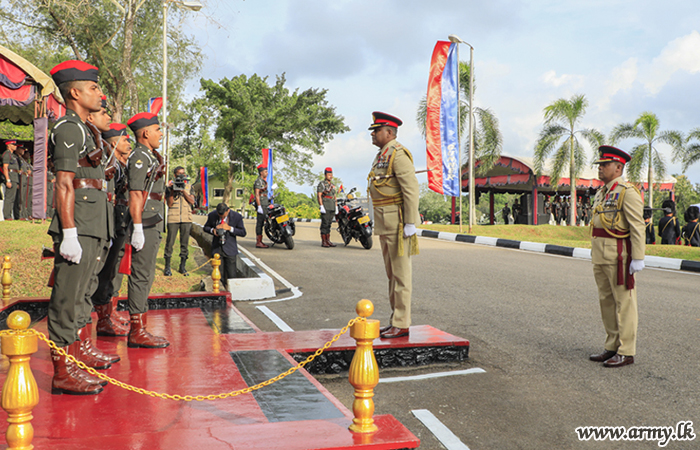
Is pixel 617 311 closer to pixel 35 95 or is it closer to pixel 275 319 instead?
pixel 275 319

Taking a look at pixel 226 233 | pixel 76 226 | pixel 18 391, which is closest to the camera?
pixel 18 391

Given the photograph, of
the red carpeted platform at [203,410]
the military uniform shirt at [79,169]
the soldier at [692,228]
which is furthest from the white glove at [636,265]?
the soldier at [692,228]

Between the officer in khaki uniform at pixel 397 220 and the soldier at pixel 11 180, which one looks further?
the soldier at pixel 11 180

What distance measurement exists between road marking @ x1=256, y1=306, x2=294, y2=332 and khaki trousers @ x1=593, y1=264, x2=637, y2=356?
325cm

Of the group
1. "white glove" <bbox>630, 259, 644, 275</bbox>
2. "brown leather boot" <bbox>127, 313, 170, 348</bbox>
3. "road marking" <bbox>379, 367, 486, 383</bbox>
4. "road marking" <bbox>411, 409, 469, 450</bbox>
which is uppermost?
"white glove" <bbox>630, 259, 644, 275</bbox>

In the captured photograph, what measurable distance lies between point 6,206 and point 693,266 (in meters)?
17.1

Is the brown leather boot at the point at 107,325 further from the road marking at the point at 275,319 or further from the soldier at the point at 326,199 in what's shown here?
the soldier at the point at 326,199

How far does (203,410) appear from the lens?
3.08 m

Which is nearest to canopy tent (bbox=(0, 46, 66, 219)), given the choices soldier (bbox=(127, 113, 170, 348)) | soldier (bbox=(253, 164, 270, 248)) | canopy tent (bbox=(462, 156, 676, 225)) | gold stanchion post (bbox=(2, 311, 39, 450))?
soldier (bbox=(127, 113, 170, 348))

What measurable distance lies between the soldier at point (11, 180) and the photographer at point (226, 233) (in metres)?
7.63

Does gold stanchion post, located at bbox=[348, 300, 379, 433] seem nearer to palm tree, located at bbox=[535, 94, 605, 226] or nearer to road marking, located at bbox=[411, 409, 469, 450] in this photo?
road marking, located at bbox=[411, 409, 469, 450]

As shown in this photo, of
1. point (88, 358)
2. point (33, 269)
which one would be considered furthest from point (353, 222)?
point (88, 358)

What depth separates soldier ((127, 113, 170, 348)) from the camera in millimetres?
4273

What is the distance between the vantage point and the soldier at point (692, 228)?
14.6m
